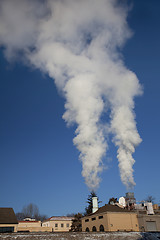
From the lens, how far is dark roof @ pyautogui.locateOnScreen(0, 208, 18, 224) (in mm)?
53700

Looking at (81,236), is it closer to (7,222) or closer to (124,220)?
(124,220)

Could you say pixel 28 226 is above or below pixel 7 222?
below

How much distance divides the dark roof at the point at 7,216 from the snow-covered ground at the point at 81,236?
23.3 metres

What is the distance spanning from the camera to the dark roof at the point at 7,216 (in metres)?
53.7

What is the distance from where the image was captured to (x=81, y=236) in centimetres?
3581

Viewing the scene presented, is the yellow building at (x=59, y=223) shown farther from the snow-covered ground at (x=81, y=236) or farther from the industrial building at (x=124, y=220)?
the snow-covered ground at (x=81, y=236)

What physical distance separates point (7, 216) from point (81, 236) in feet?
91.6

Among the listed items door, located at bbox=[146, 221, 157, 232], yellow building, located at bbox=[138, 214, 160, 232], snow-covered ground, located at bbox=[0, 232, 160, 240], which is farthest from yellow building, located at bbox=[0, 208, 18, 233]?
door, located at bbox=[146, 221, 157, 232]

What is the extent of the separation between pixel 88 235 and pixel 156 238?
13703 mm

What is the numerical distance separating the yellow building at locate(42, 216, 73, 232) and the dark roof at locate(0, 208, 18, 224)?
18975 millimetres

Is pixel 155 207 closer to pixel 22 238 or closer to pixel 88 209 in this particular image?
pixel 88 209

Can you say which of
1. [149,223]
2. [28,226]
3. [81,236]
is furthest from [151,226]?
[28,226]

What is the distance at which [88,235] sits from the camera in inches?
1443

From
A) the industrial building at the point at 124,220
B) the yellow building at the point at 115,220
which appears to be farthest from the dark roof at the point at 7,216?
the yellow building at the point at 115,220
